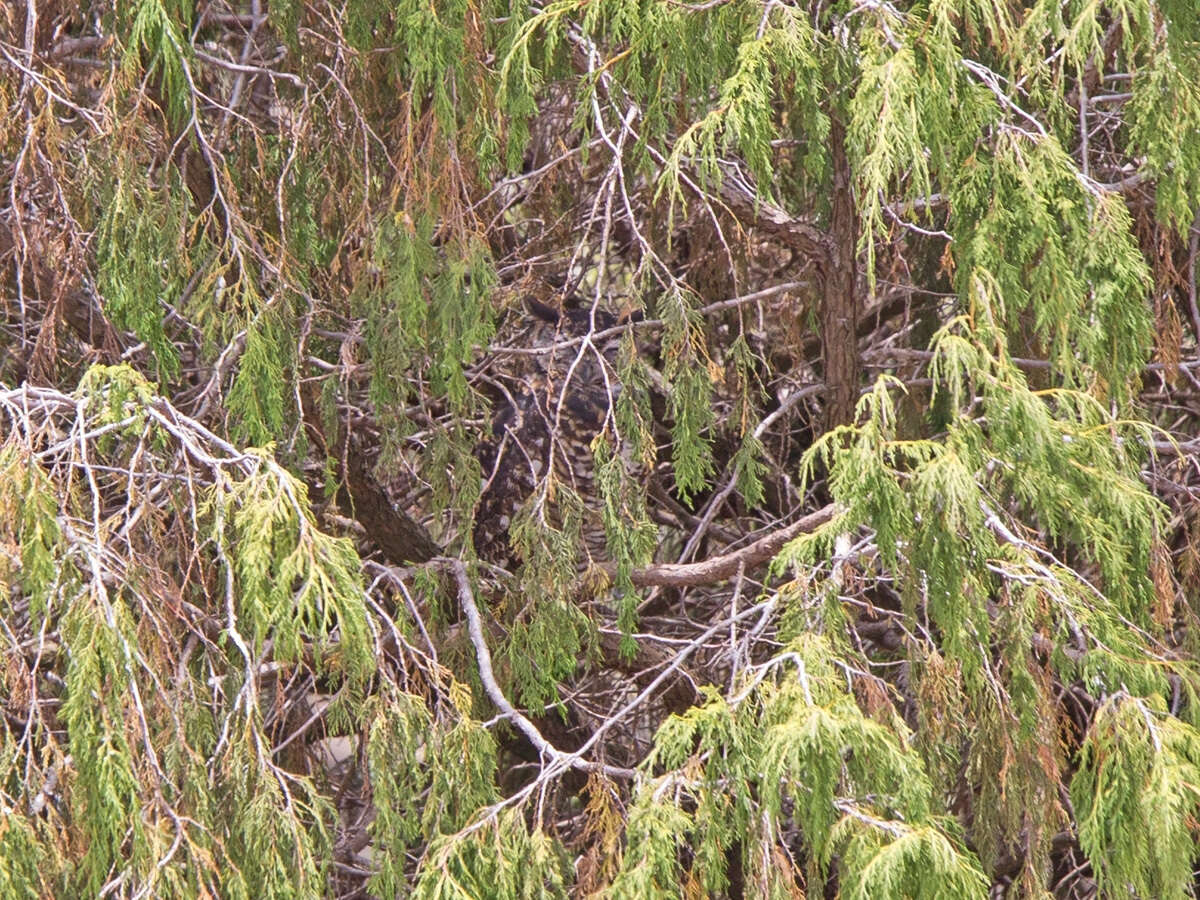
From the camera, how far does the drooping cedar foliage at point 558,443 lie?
296cm

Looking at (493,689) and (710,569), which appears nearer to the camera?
(493,689)

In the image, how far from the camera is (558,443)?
4.14 m

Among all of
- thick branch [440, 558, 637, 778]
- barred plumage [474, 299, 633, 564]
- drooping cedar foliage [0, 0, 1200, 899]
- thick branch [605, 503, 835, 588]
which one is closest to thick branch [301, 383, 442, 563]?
drooping cedar foliage [0, 0, 1200, 899]

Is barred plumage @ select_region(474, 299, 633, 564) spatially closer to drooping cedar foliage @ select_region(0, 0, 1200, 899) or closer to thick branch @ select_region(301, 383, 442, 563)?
drooping cedar foliage @ select_region(0, 0, 1200, 899)

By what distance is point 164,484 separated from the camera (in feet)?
11.4

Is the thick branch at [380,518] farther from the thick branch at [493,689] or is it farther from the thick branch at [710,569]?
the thick branch at [710,569]

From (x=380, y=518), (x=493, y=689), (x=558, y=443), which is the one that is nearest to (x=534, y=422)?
(x=380, y=518)

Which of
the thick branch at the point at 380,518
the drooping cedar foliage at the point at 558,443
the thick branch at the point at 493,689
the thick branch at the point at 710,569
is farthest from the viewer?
the thick branch at the point at 380,518

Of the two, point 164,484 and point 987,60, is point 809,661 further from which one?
point 987,60

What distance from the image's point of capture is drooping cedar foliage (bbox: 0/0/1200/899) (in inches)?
116

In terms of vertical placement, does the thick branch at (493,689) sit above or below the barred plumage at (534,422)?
below

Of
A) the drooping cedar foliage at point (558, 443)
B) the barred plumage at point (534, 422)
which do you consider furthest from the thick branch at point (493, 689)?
the barred plumage at point (534, 422)

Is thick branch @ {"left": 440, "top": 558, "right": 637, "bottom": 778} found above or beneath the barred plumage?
beneath

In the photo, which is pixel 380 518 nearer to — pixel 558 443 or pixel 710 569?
pixel 558 443
